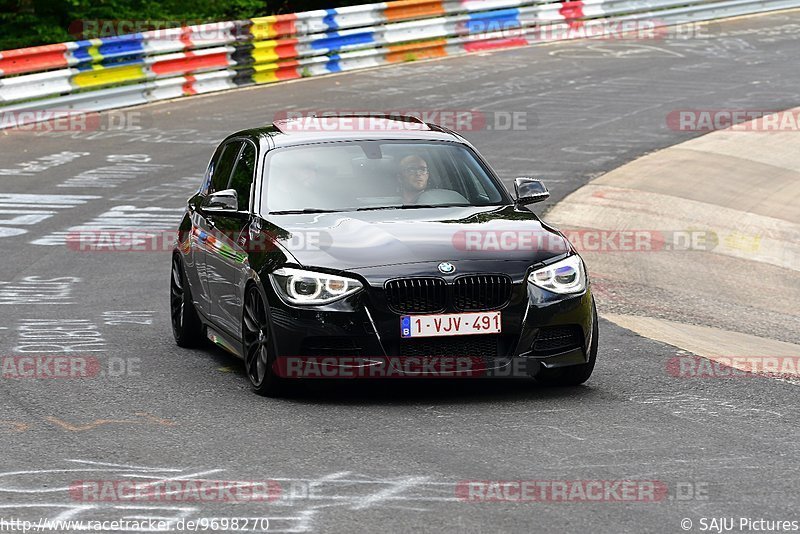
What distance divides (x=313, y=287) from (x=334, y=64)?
2004 centimetres

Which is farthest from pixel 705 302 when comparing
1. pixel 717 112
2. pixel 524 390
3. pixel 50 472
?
pixel 717 112

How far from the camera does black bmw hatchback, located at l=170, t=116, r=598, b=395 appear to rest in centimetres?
828

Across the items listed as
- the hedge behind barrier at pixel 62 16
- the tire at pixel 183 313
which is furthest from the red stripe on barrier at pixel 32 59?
the tire at pixel 183 313

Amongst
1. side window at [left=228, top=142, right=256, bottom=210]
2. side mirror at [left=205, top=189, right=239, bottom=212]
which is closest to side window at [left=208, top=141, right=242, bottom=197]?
side window at [left=228, top=142, right=256, bottom=210]

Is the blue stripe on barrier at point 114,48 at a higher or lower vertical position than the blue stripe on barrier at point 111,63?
higher

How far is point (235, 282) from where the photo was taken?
367 inches

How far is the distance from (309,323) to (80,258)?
6841 mm

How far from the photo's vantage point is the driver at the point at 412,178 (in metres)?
9.60

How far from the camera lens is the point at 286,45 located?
27.2 m

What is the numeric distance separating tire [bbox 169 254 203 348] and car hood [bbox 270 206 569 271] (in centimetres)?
170

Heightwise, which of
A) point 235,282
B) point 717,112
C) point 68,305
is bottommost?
point 717,112

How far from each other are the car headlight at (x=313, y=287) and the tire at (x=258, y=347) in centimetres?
24

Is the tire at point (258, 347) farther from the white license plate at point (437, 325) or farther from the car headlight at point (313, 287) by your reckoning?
the white license plate at point (437, 325)

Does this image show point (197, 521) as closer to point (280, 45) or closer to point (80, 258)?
point (80, 258)
